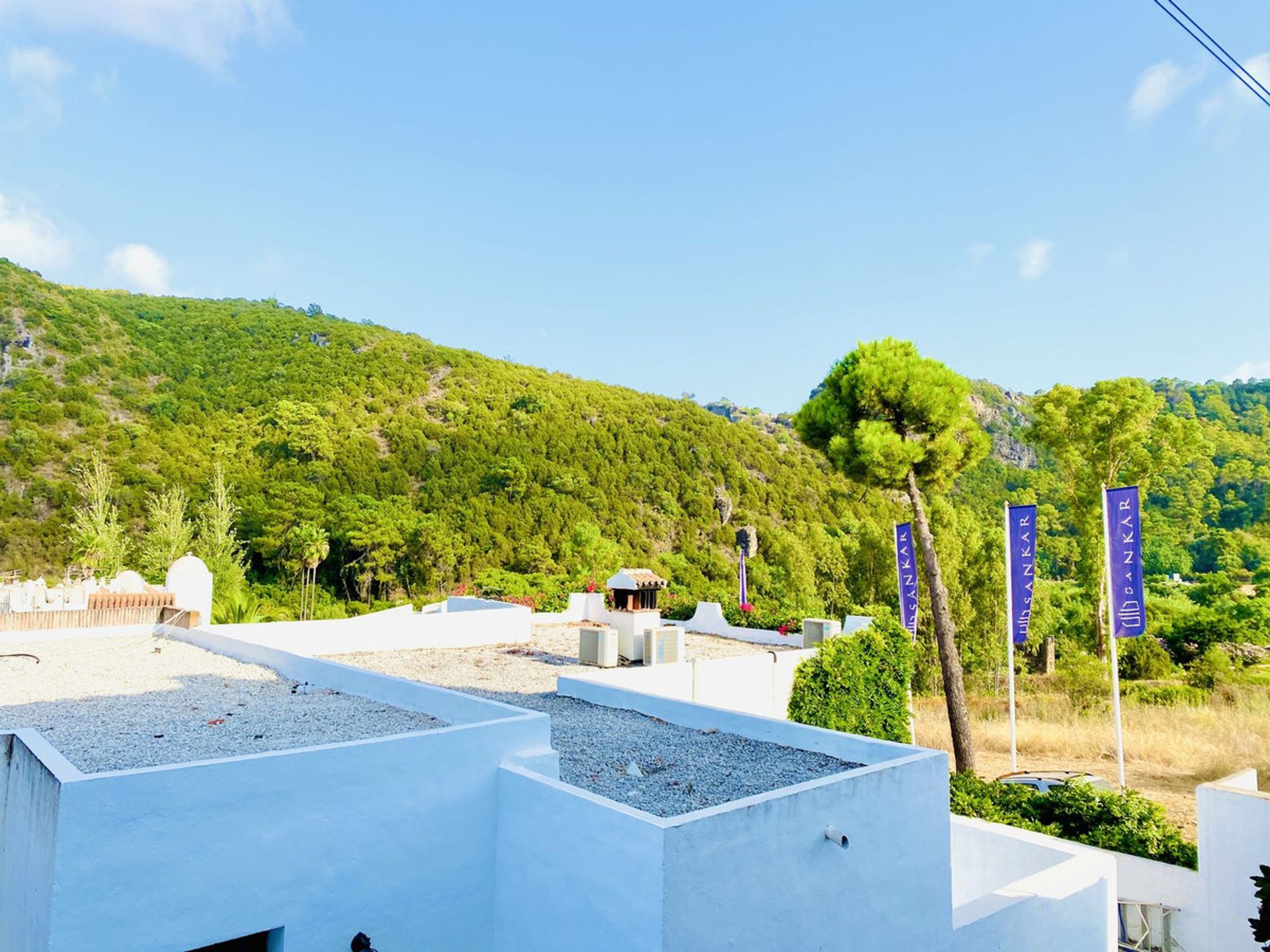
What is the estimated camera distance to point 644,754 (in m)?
7.50

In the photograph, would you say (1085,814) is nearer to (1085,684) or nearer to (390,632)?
(390,632)

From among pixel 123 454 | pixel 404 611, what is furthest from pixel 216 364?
pixel 404 611

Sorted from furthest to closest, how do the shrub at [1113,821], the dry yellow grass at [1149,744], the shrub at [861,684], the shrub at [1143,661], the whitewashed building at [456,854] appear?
the shrub at [1143,661]
the dry yellow grass at [1149,744]
the shrub at [861,684]
the shrub at [1113,821]
the whitewashed building at [456,854]

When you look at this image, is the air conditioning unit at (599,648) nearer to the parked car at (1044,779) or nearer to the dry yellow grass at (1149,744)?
the parked car at (1044,779)

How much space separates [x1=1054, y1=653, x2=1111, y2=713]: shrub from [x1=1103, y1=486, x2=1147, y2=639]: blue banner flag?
10.2 meters

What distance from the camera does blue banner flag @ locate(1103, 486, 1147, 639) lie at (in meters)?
12.9

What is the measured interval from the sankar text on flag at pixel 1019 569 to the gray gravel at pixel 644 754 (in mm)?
8751

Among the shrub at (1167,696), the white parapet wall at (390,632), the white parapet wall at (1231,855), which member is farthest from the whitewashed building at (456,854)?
the shrub at (1167,696)

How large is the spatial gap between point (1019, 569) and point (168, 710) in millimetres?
14023

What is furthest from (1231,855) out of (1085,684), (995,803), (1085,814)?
(1085,684)

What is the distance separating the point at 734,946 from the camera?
195 inches

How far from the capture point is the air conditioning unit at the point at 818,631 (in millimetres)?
15320

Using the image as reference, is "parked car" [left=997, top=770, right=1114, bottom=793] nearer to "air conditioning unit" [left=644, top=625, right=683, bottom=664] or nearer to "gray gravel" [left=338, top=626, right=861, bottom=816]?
"air conditioning unit" [left=644, top=625, right=683, bottom=664]

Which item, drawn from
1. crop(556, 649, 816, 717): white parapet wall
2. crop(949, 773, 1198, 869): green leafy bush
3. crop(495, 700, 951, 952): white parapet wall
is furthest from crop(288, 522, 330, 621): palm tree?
crop(495, 700, 951, 952): white parapet wall
